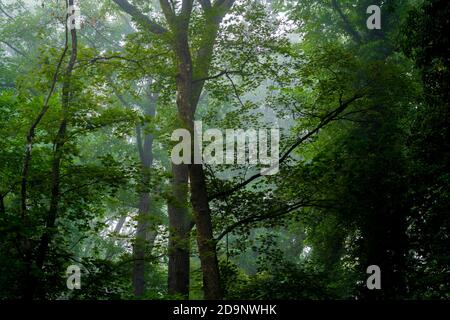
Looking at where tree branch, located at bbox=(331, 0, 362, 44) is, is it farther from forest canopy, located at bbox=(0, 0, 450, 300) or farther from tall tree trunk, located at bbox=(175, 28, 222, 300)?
tall tree trunk, located at bbox=(175, 28, 222, 300)

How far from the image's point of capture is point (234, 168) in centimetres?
999

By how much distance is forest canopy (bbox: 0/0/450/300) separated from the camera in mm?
7273

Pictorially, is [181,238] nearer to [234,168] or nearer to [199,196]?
[199,196]

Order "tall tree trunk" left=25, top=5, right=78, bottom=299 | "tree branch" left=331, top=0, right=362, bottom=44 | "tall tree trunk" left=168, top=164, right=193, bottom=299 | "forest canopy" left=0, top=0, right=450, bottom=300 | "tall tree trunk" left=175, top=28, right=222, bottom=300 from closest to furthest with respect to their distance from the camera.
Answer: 1. "tall tree trunk" left=25, top=5, right=78, bottom=299
2. "forest canopy" left=0, top=0, right=450, bottom=300
3. "tall tree trunk" left=175, top=28, right=222, bottom=300
4. "tall tree trunk" left=168, top=164, right=193, bottom=299
5. "tree branch" left=331, top=0, right=362, bottom=44

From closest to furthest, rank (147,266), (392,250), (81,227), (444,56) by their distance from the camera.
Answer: (444,56)
(81,227)
(392,250)
(147,266)

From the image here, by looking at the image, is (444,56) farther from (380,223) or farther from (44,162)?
→ (44,162)

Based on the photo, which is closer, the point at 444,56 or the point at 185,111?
the point at 444,56

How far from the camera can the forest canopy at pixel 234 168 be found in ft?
23.9

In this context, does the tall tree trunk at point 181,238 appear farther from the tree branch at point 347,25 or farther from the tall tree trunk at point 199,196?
the tree branch at point 347,25

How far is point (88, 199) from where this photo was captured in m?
7.66

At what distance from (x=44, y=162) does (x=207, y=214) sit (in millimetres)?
3194

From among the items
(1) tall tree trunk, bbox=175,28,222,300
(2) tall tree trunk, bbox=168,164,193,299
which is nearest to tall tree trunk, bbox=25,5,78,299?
(1) tall tree trunk, bbox=175,28,222,300

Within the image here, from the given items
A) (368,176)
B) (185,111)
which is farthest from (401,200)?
(185,111)

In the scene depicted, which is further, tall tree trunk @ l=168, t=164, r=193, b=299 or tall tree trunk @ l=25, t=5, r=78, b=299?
tall tree trunk @ l=168, t=164, r=193, b=299
